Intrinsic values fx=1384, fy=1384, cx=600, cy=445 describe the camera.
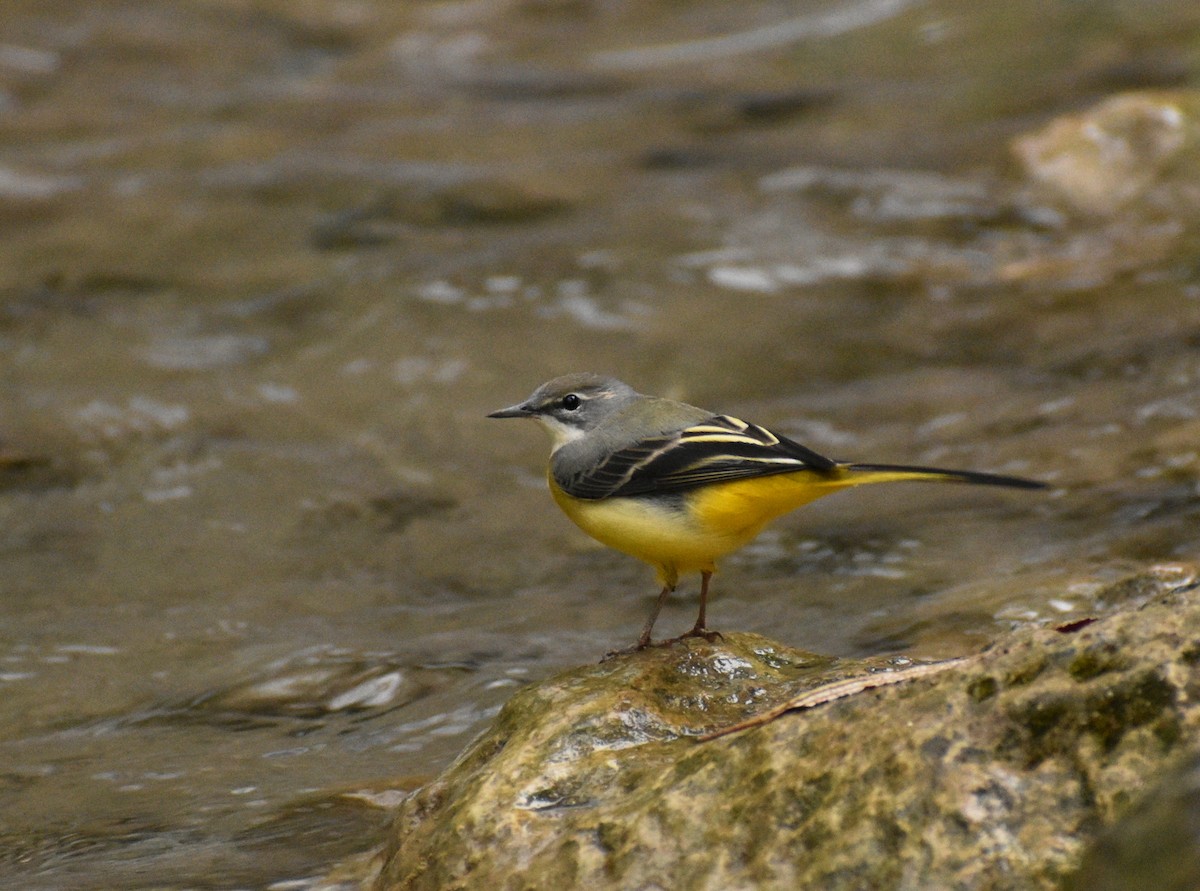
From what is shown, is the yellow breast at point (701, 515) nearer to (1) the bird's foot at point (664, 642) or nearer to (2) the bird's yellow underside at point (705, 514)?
(2) the bird's yellow underside at point (705, 514)

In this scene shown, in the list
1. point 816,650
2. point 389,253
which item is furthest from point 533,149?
point 816,650

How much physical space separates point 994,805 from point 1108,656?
1.37 feet

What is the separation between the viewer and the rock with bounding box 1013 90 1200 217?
37.3 feet

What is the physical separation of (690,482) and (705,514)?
0.13m

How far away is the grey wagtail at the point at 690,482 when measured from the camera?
475 cm

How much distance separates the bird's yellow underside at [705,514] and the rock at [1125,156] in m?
7.56

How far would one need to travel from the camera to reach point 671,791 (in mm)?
3330

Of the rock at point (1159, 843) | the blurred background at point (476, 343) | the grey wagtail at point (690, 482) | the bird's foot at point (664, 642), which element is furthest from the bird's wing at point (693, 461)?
the rock at point (1159, 843)

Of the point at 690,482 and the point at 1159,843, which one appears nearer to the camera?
the point at 1159,843

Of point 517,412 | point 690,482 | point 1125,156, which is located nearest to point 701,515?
point 690,482

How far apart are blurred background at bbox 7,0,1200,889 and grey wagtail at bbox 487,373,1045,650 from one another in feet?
3.31

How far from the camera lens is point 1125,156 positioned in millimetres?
11711

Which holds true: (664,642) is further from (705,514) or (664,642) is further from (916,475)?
(916,475)

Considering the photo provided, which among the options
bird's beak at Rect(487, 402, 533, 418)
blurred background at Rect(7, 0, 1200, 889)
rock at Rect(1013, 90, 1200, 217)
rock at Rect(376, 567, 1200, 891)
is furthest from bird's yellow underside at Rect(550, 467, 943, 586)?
rock at Rect(1013, 90, 1200, 217)
